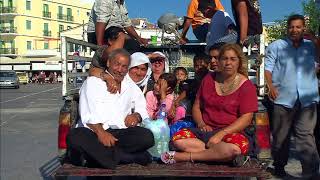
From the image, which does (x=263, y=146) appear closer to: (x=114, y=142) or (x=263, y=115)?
(x=263, y=115)

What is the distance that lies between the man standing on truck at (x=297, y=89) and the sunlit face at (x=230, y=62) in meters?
1.44

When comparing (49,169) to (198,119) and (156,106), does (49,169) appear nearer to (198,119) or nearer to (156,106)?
(156,106)

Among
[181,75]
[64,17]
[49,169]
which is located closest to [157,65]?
[181,75]

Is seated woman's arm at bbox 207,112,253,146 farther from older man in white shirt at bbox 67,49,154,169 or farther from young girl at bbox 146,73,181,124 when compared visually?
young girl at bbox 146,73,181,124

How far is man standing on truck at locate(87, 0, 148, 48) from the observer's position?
6.41m

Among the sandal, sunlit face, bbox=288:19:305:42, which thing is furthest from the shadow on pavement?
sunlit face, bbox=288:19:305:42

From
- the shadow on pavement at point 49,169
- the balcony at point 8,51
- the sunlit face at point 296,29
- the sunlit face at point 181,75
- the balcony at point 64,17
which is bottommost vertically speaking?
the shadow on pavement at point 49,169

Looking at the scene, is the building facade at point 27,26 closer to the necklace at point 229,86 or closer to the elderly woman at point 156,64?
the elderly woman at point 156,64

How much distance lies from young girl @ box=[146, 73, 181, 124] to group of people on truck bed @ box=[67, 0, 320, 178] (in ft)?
0.04

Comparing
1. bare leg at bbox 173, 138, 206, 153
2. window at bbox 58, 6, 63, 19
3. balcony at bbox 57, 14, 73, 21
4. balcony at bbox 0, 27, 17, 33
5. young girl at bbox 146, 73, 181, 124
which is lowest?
bare leg at bbox 173, 138, 206, 153

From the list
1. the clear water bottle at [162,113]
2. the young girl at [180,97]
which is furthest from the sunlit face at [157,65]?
the clear water bottle at [162,113]

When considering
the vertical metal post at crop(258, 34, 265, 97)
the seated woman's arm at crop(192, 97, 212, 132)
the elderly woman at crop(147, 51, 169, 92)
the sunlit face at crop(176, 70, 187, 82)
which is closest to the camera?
the seated woman's arm at crop(192, 97, 212, 132)

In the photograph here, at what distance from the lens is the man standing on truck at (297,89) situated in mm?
6409

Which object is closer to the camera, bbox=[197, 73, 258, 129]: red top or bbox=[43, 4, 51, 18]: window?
bbox=[197, 73, 258, 129]: red top
